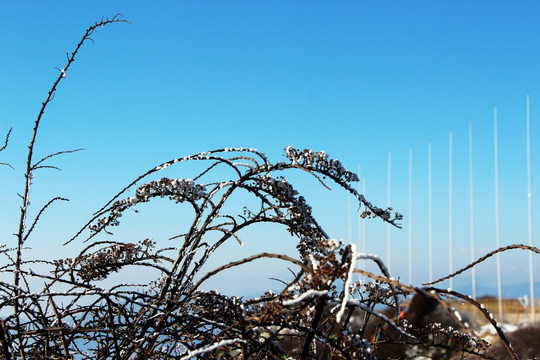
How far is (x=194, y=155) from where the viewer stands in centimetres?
226

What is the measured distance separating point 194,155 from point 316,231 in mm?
601

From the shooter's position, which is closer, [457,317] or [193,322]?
[457,317]

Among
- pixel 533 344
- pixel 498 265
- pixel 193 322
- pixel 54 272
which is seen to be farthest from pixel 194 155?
pixel 498 265

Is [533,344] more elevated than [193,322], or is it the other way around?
[533,344]

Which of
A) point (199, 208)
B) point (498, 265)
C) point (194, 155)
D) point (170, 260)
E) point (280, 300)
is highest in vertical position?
point (498, 265)

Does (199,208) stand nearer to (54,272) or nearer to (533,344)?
(54,272)

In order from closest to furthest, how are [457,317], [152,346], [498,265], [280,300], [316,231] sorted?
[457,317] → [280,300] → [152,346] → [316,231] → [498,265]

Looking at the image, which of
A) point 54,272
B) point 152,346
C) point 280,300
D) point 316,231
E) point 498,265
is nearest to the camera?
point 280,300

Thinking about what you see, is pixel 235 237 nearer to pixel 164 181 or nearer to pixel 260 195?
pixel 260 195

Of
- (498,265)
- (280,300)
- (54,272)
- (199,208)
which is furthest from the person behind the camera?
(498,265)

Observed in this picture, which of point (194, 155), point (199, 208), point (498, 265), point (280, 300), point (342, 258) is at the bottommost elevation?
point (280, 300)

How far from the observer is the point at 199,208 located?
7.75ft

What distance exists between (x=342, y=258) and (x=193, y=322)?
0.75 m

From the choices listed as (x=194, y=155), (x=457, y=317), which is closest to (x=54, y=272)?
(x=194, y=155)
